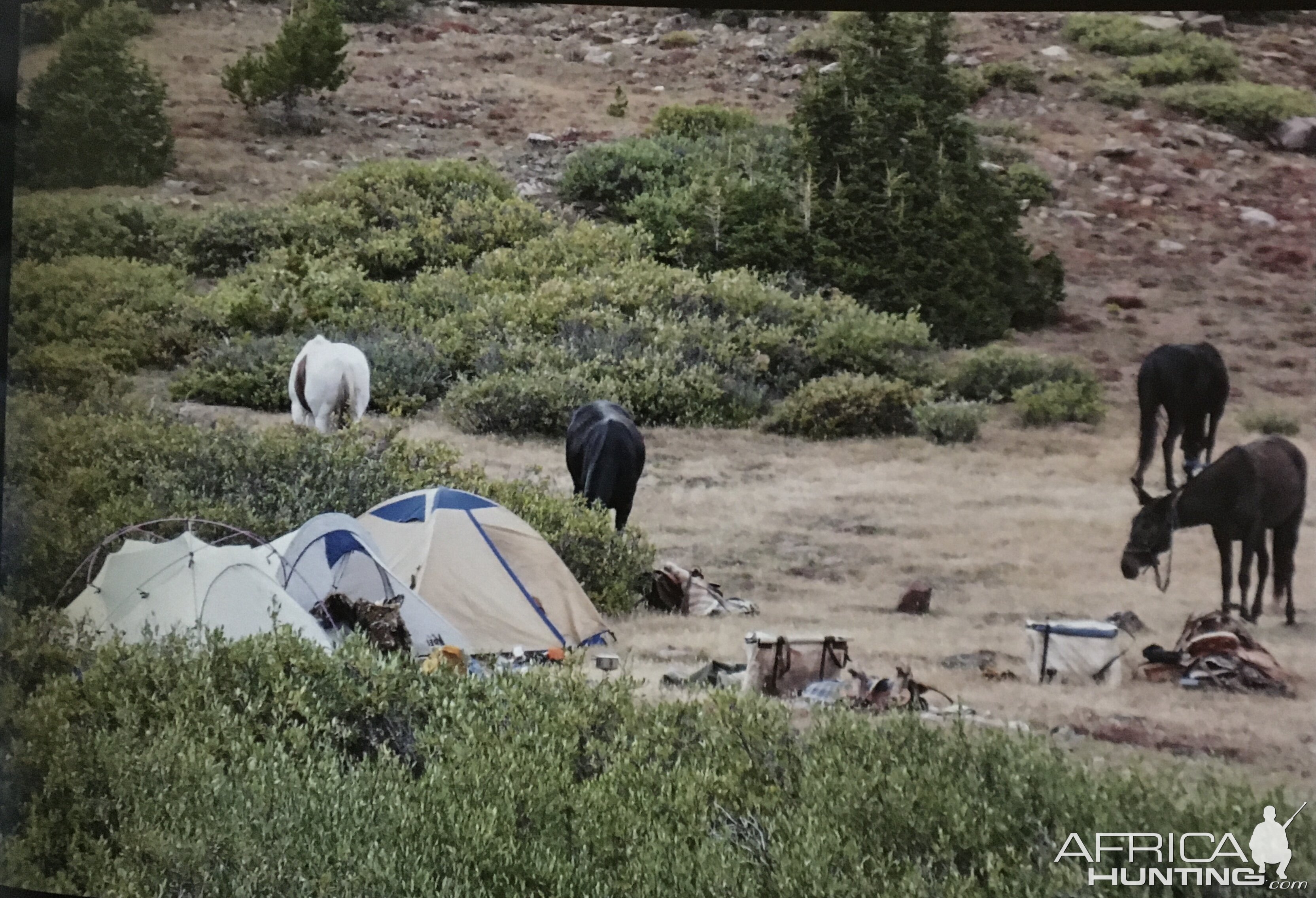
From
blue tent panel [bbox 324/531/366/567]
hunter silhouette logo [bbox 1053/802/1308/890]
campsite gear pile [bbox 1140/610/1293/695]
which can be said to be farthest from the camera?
blue tent panel [bbox 324/531/366/567]

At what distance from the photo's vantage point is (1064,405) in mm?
3699

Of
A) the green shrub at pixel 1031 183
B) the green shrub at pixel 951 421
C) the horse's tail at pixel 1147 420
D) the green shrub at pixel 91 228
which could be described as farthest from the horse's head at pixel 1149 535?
the green shrub at pixel 91 228

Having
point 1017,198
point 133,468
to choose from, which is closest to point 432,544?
point 133,468

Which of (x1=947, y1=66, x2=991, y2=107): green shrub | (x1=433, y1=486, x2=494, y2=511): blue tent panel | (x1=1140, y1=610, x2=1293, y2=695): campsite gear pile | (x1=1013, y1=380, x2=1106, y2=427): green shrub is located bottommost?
(x1=1140, y1=610, x2=1293, y2=695): campsite gear pile

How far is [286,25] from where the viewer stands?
4125mm

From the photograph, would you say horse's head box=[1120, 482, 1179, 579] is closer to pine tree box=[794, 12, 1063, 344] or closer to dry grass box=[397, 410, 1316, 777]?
dry grass box=[397, 410, 1316, 777]

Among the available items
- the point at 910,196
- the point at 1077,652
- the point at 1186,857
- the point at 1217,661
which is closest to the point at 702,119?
the point at 910,196

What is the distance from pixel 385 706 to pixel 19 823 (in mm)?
1199

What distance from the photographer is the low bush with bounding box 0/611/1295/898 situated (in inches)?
129

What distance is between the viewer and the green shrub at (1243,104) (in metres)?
3.54

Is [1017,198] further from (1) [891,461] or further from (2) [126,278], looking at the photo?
(2) [126,278]

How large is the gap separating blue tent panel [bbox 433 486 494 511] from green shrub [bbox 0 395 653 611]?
1.6 inches

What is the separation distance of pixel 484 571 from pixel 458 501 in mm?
251

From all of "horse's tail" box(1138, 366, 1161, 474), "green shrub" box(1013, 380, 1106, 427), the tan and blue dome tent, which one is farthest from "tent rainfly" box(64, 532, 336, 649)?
"horse's tail" box(1138, 366, 1161, 474)
